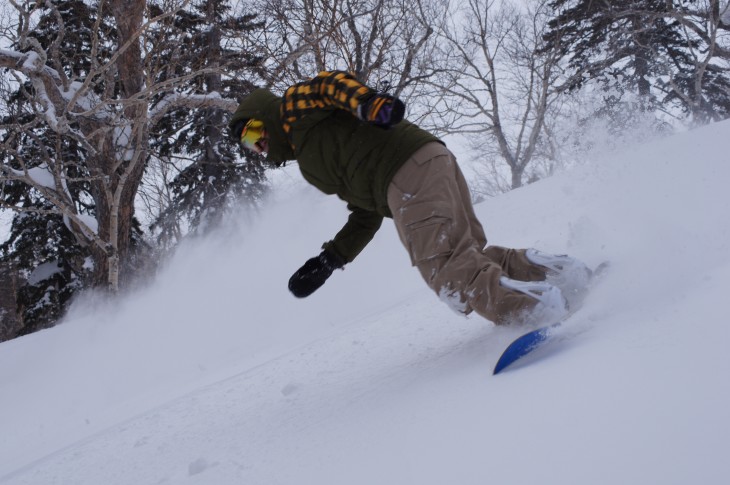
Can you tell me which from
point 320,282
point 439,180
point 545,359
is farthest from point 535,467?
point 320,282

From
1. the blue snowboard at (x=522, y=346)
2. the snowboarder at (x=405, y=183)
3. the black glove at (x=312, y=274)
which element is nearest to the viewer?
the blue snowboard at (x=522, y=346)

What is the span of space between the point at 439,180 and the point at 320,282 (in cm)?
83

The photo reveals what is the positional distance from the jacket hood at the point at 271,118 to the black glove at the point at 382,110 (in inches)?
20.7

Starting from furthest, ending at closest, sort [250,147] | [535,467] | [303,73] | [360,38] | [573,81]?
[573,81] → [303,73] → [360,38] → [250,147] → [535,467]

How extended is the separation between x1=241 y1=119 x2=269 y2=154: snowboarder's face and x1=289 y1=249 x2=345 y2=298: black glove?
607mm

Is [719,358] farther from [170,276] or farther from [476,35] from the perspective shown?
[476,35]

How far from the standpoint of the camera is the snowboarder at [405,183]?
6.34ft

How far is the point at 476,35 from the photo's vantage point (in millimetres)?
19906

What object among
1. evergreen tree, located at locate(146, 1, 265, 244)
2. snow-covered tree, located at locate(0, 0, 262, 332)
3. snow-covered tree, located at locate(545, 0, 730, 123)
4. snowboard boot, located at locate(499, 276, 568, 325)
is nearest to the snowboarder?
snowboard boot, located at locate(499, 276, 568, 325)

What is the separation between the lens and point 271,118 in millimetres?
2383

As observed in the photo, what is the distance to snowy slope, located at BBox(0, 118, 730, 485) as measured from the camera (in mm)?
980

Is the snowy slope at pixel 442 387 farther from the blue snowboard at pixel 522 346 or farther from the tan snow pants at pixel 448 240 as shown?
the tan snow pants at pixel 448 240

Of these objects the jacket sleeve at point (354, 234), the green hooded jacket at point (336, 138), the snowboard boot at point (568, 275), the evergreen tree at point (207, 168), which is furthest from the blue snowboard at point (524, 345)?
the evergreen tree at point (207, 168)

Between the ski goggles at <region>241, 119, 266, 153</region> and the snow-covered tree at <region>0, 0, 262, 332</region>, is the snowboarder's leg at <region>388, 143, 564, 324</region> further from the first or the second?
the snow-covered tree at <region>0, 0, 262, 332</region>
